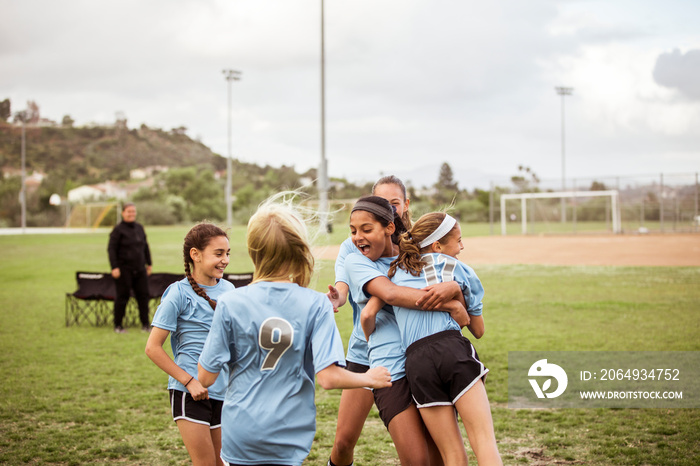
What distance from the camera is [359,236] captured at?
2930 mm

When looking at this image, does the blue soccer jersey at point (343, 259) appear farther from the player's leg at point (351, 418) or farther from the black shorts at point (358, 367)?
the player's leg at point (351, 418)

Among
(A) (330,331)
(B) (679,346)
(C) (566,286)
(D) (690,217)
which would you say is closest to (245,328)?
(A) (330,331)

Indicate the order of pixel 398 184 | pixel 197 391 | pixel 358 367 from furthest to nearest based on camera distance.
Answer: pixel 398 184 < pixel 358 367 < pixel 197 391

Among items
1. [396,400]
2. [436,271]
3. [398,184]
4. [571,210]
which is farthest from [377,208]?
[571,210]

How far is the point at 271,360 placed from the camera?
222cm

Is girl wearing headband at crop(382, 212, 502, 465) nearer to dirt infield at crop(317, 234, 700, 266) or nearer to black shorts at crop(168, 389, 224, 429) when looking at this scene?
black shorts at crop(168, 389, 224, 429)

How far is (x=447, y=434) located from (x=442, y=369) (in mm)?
298

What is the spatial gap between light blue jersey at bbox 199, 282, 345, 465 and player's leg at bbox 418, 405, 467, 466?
2.21 ft

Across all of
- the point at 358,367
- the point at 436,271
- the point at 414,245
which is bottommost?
the point at 358,367

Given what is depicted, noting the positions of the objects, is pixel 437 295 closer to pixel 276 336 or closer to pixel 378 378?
pixel 378 378

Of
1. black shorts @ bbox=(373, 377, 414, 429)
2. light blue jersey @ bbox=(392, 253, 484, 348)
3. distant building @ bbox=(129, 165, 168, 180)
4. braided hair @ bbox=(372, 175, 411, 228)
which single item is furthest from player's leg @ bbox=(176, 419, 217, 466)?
distant building @ bbox=(129, 165, 168, 180)

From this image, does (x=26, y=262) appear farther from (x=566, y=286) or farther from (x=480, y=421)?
(x=480, y=421)

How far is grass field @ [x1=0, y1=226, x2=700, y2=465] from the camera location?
457 cm

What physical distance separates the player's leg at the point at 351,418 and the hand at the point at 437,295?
884 mm
